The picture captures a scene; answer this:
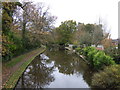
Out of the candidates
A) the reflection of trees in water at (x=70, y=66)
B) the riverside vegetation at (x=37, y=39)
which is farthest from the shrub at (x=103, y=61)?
the reflection of trees in water at (x=70, y=66)

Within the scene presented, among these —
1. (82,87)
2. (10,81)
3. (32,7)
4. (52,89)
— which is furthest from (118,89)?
(32,7)

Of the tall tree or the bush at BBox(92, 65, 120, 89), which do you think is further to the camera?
the tall tree

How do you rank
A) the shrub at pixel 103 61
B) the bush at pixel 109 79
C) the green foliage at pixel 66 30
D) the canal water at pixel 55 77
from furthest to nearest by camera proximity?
1. the green foliage at pixel 66 30
2. the shrub at pixel 103 61
3. the canal water at pixel 55 77
4. the bush at pixel 109 79

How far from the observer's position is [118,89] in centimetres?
555

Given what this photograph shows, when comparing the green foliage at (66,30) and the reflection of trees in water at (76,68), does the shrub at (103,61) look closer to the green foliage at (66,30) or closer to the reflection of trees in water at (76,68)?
the reflection of trees in water at (76,68)

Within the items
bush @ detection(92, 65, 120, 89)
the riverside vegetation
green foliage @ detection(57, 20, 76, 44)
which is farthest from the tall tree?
bush @ detection(92, 65, 120, 89)

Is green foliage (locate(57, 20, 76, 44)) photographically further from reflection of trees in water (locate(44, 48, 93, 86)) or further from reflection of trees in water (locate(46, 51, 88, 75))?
reflection of trees in water (locate(44, 48, 93, 86))

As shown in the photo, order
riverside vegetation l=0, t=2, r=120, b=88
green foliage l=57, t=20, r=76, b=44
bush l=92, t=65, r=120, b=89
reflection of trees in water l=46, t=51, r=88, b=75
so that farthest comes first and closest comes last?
green foliage l=57, t=20, r=76, b=44, reflection of trees in water l=46, t=51, r=88, b=75, riverside vegetation l=0, t=2, r=120, b=88, bush l=92, t=65, r=120, b=89

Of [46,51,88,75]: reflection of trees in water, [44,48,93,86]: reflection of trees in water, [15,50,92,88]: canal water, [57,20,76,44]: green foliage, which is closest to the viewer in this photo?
[15,50,92,88]: canal water

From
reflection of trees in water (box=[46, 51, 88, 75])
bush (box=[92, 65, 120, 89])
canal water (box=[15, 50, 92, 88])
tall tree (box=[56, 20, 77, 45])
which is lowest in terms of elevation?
reflection of trees in water (box=[46, 51, 88, 75])

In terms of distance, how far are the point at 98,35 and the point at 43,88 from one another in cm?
1969

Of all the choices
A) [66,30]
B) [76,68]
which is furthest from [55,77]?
[66,30]

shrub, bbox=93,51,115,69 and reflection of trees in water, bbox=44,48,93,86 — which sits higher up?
shrub, bbox=93,51,115,69

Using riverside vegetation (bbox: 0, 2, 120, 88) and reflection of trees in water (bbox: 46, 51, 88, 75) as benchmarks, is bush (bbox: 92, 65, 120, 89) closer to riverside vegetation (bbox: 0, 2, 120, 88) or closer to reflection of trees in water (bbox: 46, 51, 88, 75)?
riverside vegetation (bbox: 0, 2, 120, 88)
